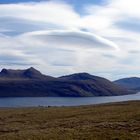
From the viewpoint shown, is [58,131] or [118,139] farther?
[58,131]

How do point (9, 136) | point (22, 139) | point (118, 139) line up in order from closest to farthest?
point (118, 139), point (22, 139), point (9, 136)

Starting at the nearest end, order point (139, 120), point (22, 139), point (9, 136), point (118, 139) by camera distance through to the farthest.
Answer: point (118, 139), point (22, 139), point (9, 136), point (139, 120)

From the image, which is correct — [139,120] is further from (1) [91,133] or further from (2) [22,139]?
(2) [22,139]

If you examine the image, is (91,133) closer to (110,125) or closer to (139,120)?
(110,125)

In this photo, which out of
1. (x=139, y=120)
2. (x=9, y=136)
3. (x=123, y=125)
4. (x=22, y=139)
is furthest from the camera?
(x=139, y=120)

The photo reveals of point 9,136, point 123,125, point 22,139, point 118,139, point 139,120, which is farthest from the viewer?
point 139,120

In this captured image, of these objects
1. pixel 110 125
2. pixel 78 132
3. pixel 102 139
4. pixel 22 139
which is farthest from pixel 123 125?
pixel 22 139

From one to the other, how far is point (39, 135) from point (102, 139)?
6.42 m

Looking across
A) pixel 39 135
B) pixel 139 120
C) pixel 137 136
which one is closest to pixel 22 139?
pixel 39 135

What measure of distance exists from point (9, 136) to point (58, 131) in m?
4.47

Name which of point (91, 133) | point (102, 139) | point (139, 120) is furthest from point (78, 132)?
point (139, 120)

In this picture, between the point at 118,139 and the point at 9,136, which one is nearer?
the point at 118,139

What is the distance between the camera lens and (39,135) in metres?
33.2

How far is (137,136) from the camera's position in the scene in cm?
2970
